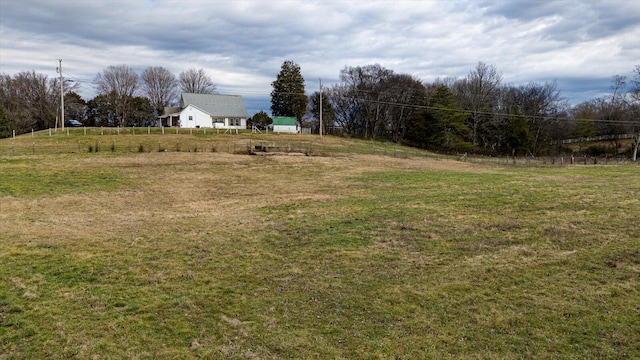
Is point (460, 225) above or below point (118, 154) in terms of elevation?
below

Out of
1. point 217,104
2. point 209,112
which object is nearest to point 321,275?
point 209,112

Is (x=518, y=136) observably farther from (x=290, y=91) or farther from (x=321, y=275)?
(x=321, y=275)

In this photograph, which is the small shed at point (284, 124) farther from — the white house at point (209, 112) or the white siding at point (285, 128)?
the white house at point (209, 112)

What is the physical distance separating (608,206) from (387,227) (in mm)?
8281

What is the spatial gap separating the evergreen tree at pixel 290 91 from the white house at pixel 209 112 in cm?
595

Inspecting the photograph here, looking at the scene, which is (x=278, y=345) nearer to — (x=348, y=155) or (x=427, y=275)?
(x=427, y=275)

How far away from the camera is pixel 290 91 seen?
6378 centimetres

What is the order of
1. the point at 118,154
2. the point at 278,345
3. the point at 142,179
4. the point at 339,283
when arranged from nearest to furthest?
the point at 278,345
the point at 339,283
the point at 142,179
the point at 118,154

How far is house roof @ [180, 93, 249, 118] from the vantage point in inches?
2419

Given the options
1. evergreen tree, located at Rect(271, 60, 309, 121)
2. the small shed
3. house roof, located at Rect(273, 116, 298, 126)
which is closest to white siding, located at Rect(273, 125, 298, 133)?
the small shed

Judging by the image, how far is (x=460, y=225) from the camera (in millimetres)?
11859

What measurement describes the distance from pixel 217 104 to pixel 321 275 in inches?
2331

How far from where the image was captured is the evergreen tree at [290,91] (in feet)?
209

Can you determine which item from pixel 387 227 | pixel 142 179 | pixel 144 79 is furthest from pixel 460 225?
pixel 144 79
